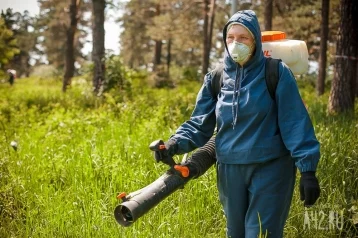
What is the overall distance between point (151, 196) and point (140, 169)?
2097 millimetres

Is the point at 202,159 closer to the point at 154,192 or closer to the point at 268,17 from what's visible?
the point at 154,192

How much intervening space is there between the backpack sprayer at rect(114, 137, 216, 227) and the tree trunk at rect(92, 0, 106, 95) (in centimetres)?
911

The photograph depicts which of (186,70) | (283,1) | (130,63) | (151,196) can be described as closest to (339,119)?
(151,196)

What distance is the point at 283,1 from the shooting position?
681 inches

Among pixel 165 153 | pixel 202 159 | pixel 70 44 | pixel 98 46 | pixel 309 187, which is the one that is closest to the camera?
pixel 309 187

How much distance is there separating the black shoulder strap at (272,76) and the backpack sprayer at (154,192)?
2.25ft

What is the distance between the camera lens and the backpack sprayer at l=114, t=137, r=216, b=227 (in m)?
2.29

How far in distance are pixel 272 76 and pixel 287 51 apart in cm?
109

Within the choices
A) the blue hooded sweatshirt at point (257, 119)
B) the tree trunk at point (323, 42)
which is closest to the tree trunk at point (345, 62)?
the blue hooded sweatshirt at point (257, 119)

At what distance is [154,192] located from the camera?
239 centimetres

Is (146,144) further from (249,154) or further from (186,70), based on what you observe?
(186,70)

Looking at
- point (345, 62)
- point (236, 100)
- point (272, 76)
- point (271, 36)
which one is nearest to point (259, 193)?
point (236, 100)

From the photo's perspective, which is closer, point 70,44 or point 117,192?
point 117,192

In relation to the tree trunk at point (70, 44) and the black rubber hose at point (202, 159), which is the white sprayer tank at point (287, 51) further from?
the tree trunk at point (70, 44)
